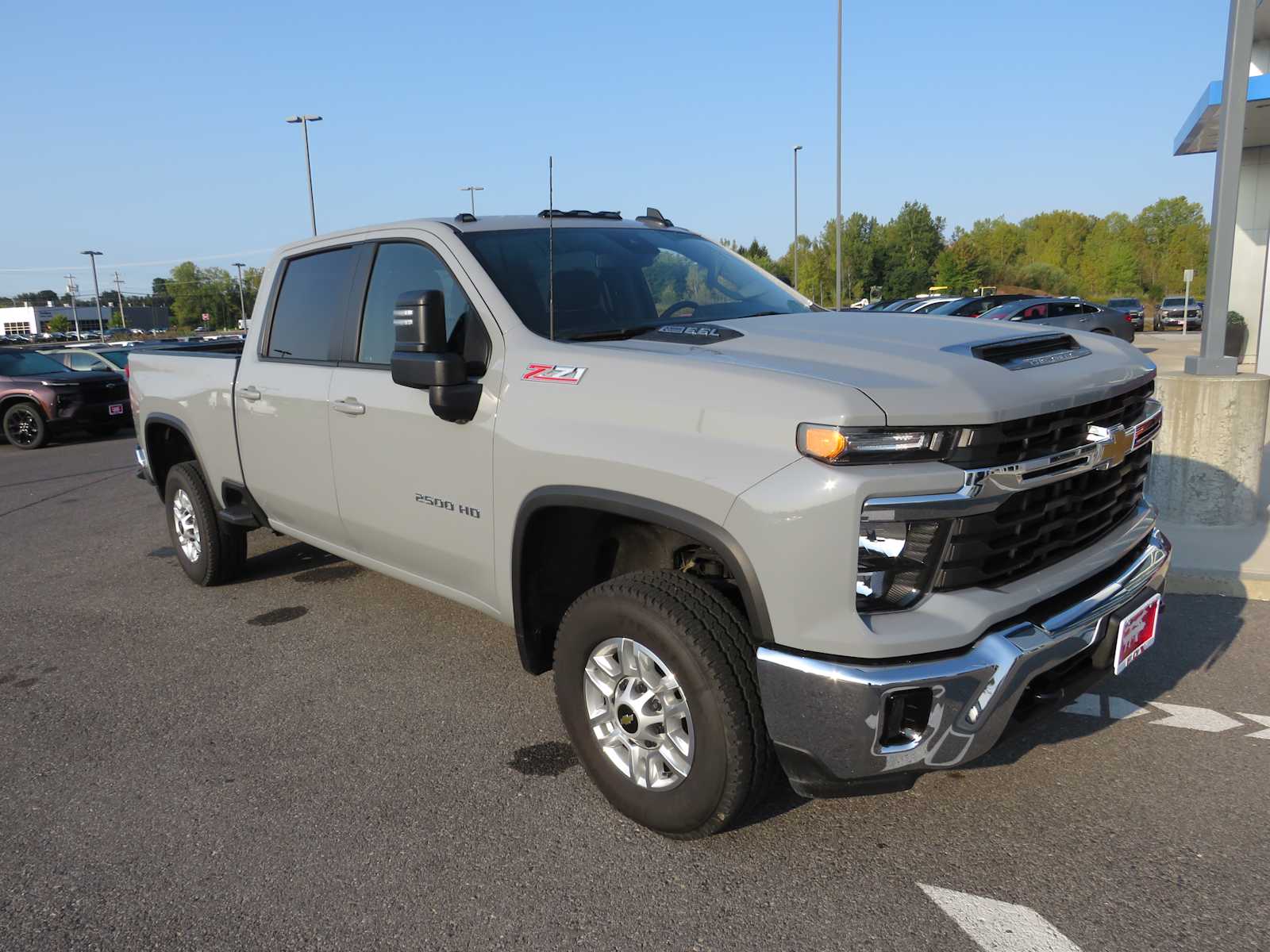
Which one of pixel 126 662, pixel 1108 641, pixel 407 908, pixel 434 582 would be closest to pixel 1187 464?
pixel 1108 641

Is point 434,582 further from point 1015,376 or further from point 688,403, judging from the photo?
point 1015,376

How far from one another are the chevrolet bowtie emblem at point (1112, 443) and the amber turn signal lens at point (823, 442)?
973mm

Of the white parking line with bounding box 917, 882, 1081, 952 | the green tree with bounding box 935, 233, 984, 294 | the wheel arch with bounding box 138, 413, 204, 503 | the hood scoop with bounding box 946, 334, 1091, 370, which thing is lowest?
the white parking line with bounding box 917, 882, 1081, 952

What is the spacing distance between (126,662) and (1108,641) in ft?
14.3

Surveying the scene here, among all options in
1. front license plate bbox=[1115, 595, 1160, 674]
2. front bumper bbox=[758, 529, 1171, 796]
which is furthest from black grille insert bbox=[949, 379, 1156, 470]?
front license plate bbox=[1115, 595, 1160, 674]

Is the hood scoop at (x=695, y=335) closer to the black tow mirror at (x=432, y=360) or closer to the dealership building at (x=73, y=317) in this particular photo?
the black tow mirror at (x=432, y=360)

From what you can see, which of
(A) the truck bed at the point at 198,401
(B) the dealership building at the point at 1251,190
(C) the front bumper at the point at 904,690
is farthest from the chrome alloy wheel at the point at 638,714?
(B) the dealership building at the point at 1251,190

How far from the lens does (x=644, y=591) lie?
277cm

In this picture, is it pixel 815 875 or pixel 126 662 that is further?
pixel 126 662

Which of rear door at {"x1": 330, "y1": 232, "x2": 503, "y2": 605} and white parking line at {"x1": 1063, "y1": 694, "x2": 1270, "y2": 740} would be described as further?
white parking line at {"x1": 1063, "y1": 694, "x2": 1270, "y2": 740}

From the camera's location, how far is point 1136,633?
293 cm

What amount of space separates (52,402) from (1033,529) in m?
15.2

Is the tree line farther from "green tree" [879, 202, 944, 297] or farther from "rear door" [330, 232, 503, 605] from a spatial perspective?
"rear door" [330, 232, 503, 605]

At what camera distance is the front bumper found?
2.35 m
